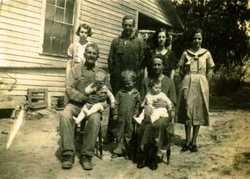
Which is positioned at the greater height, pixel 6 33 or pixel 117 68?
pixel 6 33

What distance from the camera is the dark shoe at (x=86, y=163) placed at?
18.9 ft

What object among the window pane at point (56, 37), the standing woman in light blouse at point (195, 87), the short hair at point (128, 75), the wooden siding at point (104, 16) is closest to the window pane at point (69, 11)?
the window pane at point (56, 37)

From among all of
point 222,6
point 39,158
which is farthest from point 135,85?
point 222,6

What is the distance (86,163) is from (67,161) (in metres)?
0.26

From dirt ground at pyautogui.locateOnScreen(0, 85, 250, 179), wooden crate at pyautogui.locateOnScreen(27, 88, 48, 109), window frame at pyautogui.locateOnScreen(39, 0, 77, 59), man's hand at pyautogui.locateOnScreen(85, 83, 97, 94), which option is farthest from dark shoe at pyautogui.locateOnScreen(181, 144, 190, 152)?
window frame at pyautogui.locateOnScreen(39, 0, 77, 59)

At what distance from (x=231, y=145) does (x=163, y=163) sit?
2034 millimetres

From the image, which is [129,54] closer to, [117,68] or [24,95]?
[117,68]

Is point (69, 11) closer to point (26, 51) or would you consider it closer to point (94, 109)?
point (26, 51)

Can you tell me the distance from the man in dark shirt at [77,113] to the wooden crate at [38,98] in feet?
11.7

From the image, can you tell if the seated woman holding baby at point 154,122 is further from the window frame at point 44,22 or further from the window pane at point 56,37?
the window pane at point 56,37

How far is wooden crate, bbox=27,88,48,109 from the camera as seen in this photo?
959 cm

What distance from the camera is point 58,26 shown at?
35.2 feet

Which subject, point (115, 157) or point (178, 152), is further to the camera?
point (178, 152)

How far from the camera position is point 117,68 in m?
6.98
